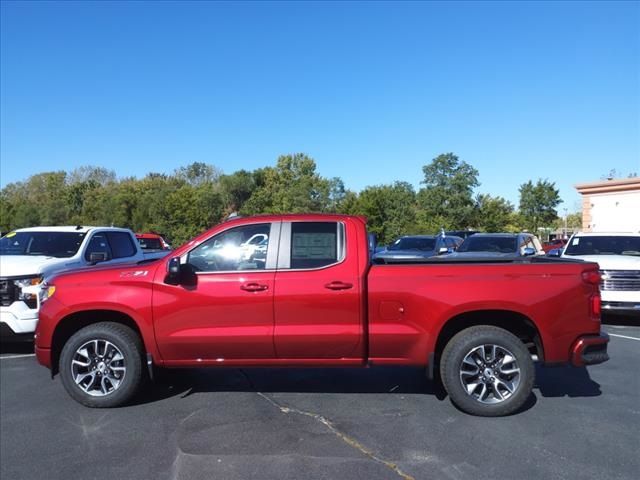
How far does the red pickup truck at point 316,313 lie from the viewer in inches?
190

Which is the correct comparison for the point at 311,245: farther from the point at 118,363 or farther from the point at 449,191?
the point at 449,191

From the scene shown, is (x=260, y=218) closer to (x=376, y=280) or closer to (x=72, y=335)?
(x=376, y=280)

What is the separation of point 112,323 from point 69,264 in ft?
11.8

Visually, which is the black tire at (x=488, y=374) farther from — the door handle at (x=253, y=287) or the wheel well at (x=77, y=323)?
the wheel well at (x=77, y=323)

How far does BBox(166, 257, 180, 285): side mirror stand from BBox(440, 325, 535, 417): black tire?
2607 millimetres

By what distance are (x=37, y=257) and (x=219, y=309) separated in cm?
471

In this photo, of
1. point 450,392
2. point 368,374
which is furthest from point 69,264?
point 450,392

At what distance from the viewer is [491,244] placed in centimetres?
1366

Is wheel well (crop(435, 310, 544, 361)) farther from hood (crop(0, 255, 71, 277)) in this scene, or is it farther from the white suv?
hood (crop(0, 255, 71, 277))

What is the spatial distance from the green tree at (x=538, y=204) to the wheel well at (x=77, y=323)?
5286 cm

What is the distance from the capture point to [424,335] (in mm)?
4855

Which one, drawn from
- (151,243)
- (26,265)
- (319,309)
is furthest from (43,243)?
(151,243)

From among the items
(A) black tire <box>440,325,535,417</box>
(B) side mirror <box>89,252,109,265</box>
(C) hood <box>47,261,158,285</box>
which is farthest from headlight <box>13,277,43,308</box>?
(A) black tire <box>440,325,535,417</box>

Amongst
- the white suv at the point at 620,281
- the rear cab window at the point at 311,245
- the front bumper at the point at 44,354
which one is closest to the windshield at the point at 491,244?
the white suv at the point at 620,281
